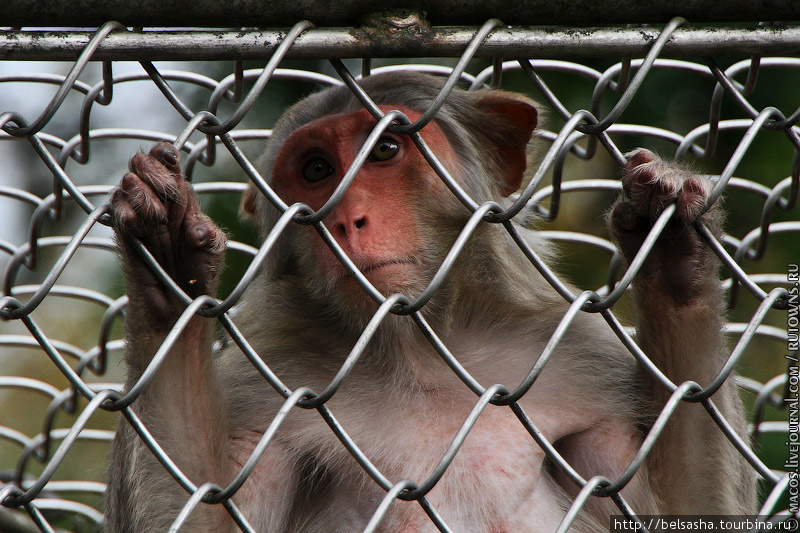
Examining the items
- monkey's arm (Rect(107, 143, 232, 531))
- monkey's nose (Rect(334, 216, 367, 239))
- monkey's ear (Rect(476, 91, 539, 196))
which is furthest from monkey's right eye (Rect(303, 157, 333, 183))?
monkey's arm (Rect(107, 143, 232, 531))

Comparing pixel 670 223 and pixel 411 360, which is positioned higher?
pixel 670 223

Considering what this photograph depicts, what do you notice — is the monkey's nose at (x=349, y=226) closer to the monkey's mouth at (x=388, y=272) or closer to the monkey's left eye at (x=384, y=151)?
the monkey's mouth at (x=388, y=272)

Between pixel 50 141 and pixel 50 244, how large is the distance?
53 cm

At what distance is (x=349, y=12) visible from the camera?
81.9 inches

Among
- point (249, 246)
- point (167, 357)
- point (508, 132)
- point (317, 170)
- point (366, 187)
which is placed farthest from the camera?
point (249, 246)

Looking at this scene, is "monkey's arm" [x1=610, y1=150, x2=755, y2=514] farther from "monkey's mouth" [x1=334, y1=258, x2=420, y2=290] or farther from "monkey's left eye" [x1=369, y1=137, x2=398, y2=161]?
"monkey's left eye" [x1=369, y1=137, x2=398, y2=161]

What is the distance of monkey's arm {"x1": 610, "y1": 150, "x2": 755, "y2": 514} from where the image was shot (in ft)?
7.95

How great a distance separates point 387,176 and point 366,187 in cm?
12

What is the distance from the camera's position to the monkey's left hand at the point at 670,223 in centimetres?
238

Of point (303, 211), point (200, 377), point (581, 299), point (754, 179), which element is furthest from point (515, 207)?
point (754, 179)

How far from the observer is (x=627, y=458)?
296 cm

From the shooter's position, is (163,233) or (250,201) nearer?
(163,233)

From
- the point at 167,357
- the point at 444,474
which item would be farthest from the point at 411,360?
the point at 167,357

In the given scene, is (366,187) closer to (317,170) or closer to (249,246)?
(317,170)
